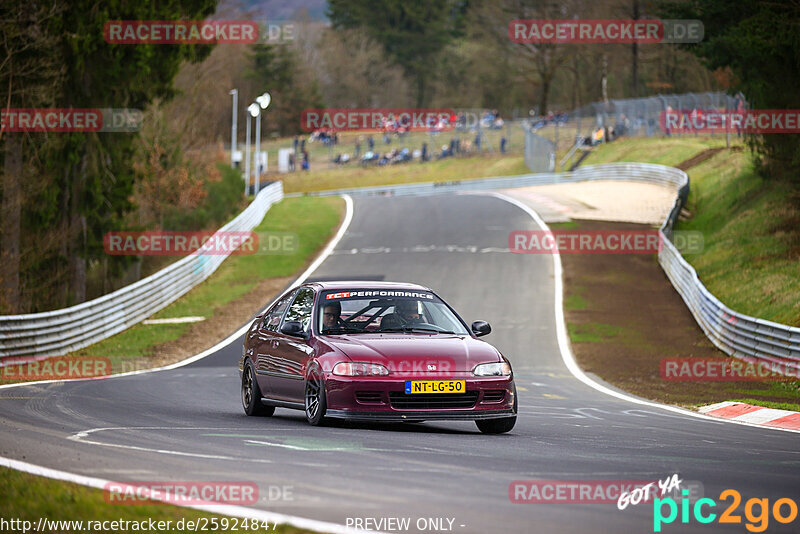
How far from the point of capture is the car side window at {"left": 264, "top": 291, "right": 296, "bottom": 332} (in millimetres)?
12672

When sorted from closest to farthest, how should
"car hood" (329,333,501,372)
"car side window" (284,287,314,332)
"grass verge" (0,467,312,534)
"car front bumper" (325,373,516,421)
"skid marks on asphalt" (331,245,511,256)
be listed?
"grass verge" (0,467,312,534) → "car front bumper" (325,373,516,421) → "car hood" (329,333,501,372) → "car side window" (284,287,314,332) → "skid marks on asphalt" (331,245,511,256)

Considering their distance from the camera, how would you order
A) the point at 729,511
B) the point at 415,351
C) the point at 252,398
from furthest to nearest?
the point at 252,398 → the point at 415,351 → the point at 729,511

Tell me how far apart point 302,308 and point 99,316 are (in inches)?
641

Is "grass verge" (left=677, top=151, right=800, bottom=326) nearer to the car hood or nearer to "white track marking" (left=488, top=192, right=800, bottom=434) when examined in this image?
"white track marking" (left=488, top=192, right=800, bottom=434)

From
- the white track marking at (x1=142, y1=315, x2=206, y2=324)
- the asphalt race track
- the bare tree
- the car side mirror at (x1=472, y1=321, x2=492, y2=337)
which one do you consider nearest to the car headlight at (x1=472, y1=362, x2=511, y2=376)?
the asphalt race track

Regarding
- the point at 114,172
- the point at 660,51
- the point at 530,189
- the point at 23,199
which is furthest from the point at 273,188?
the point at 660,51

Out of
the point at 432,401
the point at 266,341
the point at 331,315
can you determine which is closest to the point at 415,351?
the point at 432,401

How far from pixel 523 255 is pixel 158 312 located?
1355 cm

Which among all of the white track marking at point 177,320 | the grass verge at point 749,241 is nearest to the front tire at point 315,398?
the grass verge at point 749,241

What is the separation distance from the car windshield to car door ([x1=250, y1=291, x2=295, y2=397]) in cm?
93

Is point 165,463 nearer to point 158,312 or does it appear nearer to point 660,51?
point 158,312

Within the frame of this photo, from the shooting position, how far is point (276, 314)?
12906 millimetres

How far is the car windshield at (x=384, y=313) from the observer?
1157cm

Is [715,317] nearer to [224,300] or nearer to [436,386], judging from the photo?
[224,300]
